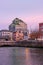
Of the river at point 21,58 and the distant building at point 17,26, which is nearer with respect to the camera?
the river at point 21,58

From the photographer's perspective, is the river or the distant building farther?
the distant building

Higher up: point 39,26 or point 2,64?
point 39,26

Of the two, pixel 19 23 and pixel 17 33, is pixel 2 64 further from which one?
pixel 19 23

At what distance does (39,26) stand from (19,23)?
4675cm

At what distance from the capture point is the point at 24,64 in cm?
1934

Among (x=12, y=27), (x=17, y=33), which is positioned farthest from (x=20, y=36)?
(x=12, y=27)

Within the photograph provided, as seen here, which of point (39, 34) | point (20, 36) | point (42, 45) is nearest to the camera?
point (42, 45)

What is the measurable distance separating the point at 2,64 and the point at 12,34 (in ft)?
240

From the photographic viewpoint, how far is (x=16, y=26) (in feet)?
385

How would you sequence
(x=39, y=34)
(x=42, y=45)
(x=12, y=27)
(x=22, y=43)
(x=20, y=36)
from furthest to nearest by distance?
(x=12, y=27) < (x=20, y=36) < (x=39, y=34) < (x=22, y=43) < (x=42, y=45)

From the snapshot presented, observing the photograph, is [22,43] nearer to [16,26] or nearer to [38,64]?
[38,64]

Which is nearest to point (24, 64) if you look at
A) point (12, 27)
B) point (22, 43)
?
point (22, 43)

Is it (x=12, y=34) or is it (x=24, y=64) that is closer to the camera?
(x=24, y=64)

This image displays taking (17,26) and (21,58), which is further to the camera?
(17,26)
